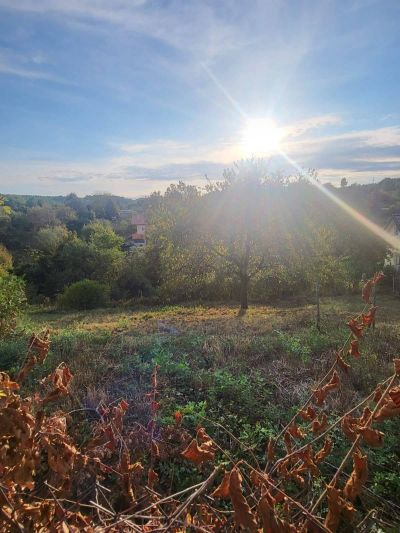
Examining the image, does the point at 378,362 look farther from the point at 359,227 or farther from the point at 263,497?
the point at 359,227

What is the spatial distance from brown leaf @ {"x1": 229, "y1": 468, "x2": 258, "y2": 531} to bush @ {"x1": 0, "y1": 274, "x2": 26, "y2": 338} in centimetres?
1024

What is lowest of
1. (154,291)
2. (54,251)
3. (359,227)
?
(154,291)

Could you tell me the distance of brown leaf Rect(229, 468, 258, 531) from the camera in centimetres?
91

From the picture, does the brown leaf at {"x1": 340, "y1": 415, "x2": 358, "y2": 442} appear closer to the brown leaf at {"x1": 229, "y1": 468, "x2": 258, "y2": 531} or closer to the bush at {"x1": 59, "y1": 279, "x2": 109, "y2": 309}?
the brown leaf at {"x1": 229, "y1": 468, "x2": 258, "y2": 531}

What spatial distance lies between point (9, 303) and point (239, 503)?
1090 centimetres

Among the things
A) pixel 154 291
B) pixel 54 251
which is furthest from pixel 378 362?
pixel 54 251

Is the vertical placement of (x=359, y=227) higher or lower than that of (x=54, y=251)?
higher

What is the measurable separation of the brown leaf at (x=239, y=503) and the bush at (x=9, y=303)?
33.6 ft

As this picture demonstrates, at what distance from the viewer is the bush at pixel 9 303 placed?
10148 millimetres

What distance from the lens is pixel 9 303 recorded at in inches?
413

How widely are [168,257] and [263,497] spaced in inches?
725

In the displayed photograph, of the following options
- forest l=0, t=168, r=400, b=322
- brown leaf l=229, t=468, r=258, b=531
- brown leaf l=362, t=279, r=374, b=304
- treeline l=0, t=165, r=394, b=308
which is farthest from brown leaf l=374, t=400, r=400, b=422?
treeline l=0, t=165, r=394, b=308

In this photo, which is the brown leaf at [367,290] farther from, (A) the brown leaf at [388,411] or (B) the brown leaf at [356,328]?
(A) the brown leaf at [388,411]

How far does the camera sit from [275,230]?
1705 centimetres
